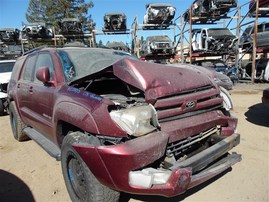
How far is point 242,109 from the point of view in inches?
284

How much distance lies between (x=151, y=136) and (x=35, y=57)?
2998mm

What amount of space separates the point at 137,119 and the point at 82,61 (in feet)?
5.44

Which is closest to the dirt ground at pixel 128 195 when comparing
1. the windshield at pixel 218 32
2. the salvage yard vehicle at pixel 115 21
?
the windshield at pixel 218 32

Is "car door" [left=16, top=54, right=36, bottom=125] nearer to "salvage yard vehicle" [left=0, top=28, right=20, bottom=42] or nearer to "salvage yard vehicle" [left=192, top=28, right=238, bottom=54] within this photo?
"salvage yard vehicle" [left=192, top=28, right=238, bottom=54]

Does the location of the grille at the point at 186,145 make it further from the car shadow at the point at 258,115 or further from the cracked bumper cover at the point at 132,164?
the car shadow at the point at 258,115

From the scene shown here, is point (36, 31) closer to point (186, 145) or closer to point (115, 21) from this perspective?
point (115, 21)

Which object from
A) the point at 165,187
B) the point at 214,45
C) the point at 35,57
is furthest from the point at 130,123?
the point at 214,45

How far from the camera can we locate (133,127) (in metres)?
2.29

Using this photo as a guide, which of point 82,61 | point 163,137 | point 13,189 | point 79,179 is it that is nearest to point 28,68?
point 82,61

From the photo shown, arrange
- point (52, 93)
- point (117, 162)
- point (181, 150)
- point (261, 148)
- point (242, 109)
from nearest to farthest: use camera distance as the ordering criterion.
Answer: point (117, 162) < point (181, 150) < point (52, 93) < point (261, 148) < point (242, 109)

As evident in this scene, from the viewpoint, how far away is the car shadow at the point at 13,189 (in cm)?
313

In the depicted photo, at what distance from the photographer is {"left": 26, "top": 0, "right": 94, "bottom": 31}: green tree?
33.7 meters

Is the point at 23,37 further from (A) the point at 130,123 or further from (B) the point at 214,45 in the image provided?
(A) the point at 130,123

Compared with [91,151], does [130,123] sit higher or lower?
higher
